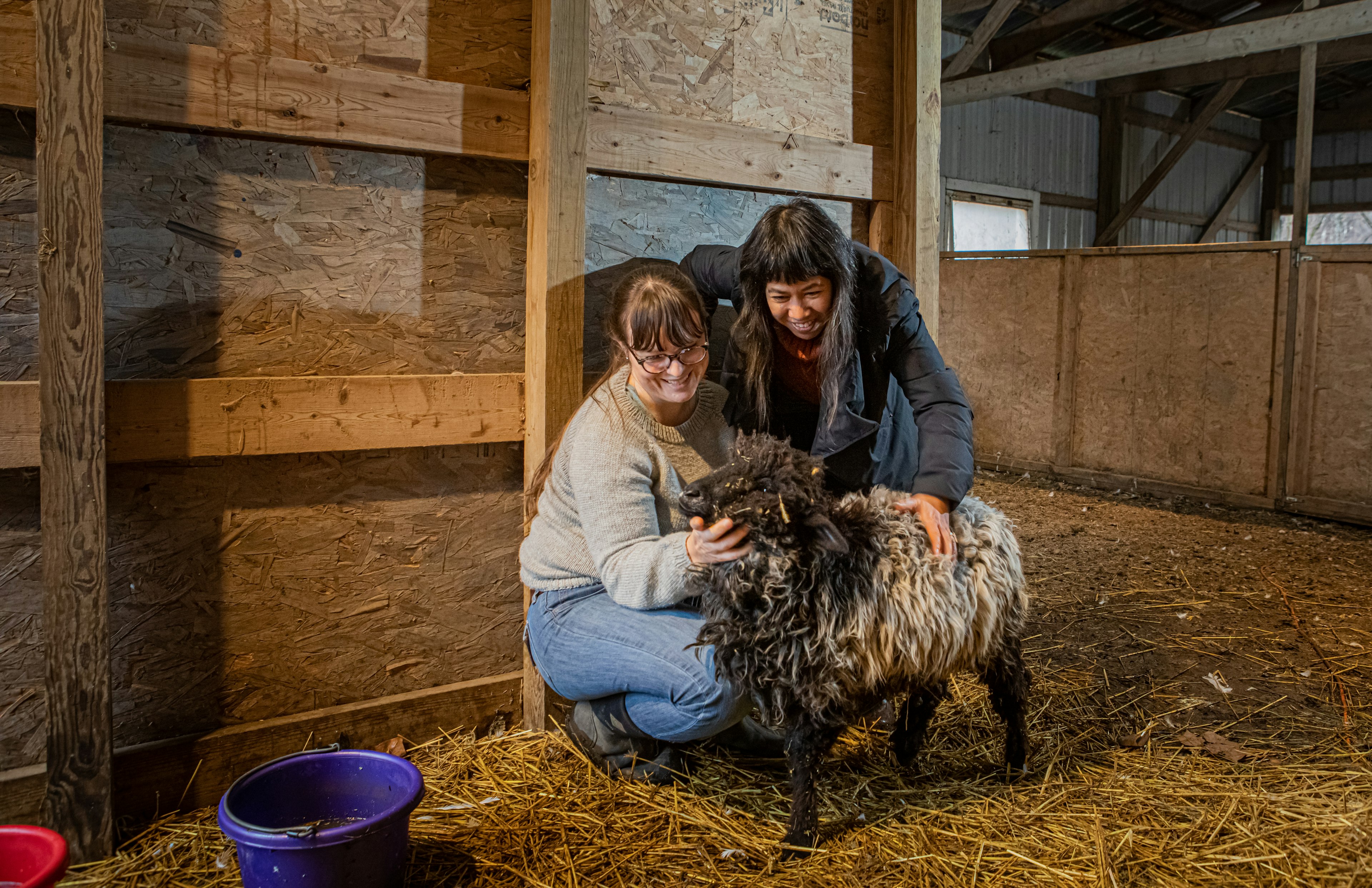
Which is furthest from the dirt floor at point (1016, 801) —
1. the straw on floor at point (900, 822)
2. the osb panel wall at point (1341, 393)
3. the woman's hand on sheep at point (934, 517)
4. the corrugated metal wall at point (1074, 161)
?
the corrugated metal wall at point (1074, 161)

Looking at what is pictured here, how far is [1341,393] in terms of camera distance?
21.3 feet

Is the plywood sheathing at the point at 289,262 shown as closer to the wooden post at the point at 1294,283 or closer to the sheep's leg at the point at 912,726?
the sheep's leg at the point at 912,726

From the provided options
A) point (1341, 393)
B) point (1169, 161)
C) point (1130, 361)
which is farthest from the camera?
point (1169, 161)

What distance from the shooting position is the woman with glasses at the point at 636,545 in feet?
7.98

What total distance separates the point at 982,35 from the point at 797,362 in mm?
8697

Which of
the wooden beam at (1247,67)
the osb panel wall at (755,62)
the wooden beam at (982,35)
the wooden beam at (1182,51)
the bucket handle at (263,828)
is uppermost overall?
the wooden beam at (1247,67)

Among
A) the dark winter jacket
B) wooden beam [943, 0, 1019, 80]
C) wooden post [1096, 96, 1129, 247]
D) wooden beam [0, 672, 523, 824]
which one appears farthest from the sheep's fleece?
wooden post [1096, 96, 1129, 247]

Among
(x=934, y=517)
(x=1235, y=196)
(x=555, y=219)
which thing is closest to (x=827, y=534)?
(x=934, y=517)

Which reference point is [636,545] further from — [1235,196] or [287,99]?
[1235,196]

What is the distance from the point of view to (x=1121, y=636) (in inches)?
168

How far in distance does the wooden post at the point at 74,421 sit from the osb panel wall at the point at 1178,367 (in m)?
7.55

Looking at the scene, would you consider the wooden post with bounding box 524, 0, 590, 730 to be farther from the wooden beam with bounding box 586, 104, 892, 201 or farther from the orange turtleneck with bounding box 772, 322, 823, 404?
the orange turtleneck with bounding box 772, 322, 823, 404

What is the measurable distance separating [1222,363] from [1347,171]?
49.4 ft

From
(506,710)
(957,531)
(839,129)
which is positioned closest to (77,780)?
(506,710)
